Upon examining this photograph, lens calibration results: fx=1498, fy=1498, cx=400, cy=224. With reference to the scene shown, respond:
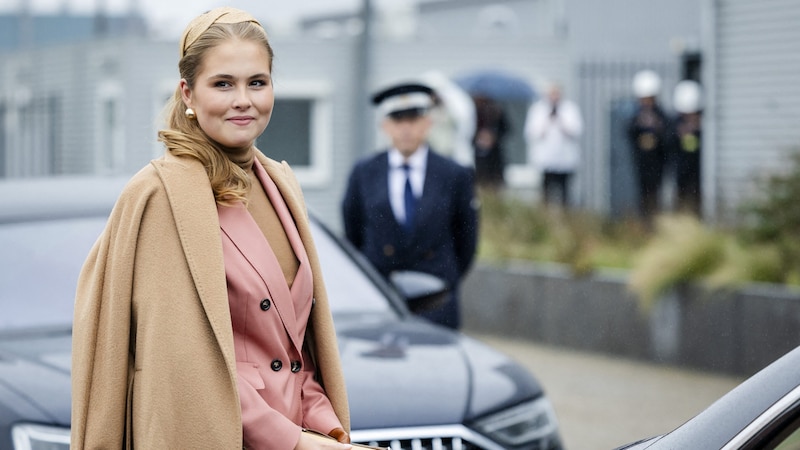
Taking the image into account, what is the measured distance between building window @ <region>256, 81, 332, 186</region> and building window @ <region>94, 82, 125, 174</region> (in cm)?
223

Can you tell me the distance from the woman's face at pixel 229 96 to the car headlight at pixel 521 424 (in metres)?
1.99

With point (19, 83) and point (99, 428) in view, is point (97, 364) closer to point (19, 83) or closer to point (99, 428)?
point (99, 428)

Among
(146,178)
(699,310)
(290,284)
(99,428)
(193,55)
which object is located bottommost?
(699,310)

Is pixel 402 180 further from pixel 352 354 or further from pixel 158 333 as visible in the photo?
pixel 158 333

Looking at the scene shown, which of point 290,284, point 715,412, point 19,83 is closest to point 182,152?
point 290,284

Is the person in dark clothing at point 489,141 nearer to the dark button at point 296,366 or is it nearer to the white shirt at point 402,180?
the white shirt at point 402,180

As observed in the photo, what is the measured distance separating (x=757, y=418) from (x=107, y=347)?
1.24 m

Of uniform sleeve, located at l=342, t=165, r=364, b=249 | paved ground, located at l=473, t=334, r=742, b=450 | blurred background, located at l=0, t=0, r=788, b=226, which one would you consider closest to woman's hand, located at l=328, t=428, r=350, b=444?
uniform sleeve, located at l=342, t=165, r=364, b=249

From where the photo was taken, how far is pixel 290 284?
3131 millimetres

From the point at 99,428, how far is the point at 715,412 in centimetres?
120

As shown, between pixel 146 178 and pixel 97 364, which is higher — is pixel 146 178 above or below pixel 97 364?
above

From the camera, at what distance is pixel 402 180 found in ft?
24.7

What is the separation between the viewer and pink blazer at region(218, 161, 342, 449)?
2.97m

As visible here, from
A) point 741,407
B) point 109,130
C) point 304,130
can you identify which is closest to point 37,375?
point 741,407
